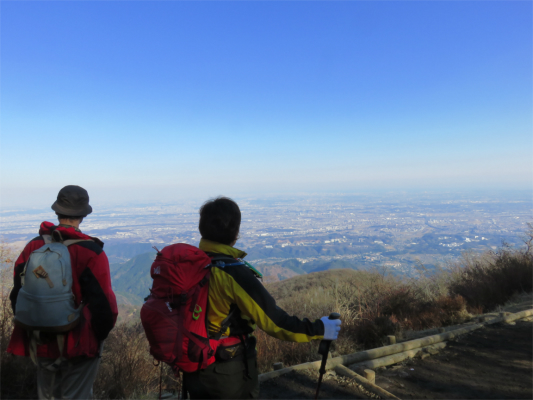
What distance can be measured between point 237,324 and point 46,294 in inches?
53.0

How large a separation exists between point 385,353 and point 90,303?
13.4ft

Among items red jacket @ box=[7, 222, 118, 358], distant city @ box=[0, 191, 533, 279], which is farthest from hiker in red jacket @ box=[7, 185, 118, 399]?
distant city @ box=[0, 191, 533, 279]

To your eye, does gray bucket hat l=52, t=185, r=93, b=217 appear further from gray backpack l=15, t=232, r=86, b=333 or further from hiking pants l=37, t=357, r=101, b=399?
hiking pants l=37, t=357, r=101, b=399

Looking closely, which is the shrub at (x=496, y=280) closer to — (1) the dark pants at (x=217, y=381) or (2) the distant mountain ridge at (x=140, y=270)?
(1) the dark pants at (x=217, y=381)

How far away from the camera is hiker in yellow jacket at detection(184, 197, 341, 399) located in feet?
5.99

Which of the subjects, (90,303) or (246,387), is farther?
(90,303)

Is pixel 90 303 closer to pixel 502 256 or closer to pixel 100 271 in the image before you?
pixel 100 271


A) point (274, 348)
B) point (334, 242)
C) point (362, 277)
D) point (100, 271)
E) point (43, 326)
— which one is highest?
point (100, 271)

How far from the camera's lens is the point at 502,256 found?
10836 millimetres

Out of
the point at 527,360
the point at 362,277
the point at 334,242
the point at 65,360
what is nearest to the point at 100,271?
the point at 65,360

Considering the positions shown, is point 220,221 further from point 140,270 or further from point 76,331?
point 140,270

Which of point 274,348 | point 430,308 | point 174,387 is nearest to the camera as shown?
point 174,387

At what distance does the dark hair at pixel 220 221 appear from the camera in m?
2.06

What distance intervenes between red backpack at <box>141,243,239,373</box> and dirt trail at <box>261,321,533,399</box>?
2213 millimetres
